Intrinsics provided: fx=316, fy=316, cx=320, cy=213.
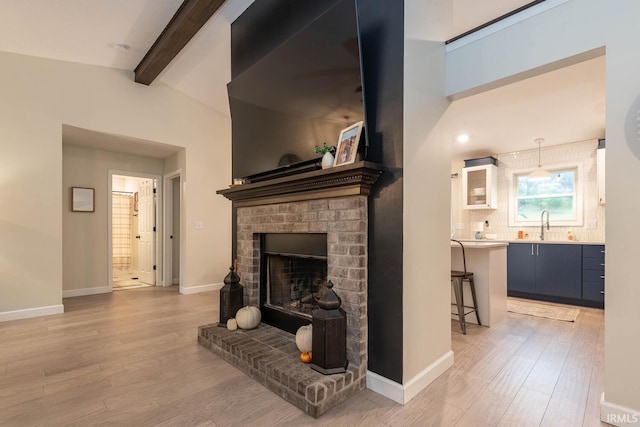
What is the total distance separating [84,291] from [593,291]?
7.23 metres

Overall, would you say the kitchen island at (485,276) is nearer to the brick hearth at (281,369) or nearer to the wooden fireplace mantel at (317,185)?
the wooden fireplace mantel at (317,185)

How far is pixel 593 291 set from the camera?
4.10 meters

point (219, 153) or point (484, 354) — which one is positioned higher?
point (219, 153)

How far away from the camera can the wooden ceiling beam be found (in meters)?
2.90

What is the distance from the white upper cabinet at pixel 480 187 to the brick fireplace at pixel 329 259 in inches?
167

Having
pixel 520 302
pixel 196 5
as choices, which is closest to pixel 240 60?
pixel 196 5

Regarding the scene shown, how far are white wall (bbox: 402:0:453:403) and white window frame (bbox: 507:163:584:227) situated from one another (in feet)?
12.2

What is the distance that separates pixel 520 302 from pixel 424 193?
3517 mm

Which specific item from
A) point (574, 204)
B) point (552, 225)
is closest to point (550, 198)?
point (574, 204)

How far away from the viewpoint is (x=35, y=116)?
3.73 meters

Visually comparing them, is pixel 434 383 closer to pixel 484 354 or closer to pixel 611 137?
pixel 484 354

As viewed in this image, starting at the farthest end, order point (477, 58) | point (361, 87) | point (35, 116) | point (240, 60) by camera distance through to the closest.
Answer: point (35, 116)
point (240, 60)
point (477, 58)
point (361, 87)

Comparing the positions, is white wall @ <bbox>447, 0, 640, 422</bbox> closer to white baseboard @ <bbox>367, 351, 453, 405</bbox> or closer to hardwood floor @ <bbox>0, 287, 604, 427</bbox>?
hardwood floor @ <bbox>0, 287, 604, 427</bbox>

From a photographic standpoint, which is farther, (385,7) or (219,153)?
(219,153)
